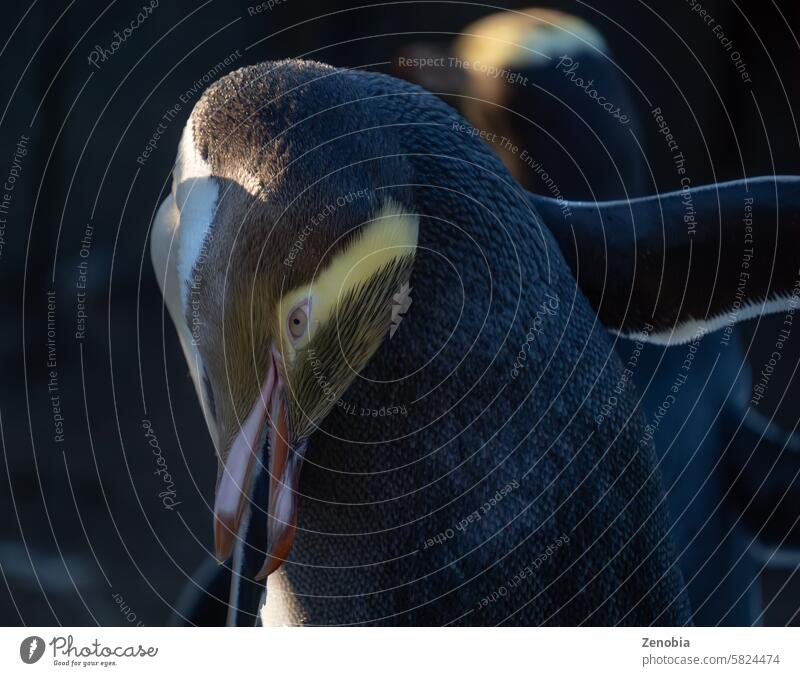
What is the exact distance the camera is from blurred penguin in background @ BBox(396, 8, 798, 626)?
25.5 inches

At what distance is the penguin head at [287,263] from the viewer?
1.53 feet

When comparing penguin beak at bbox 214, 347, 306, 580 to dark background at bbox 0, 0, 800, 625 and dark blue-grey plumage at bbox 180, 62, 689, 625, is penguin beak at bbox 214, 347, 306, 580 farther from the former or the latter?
dark background at bbox 0, 0, 800, 625

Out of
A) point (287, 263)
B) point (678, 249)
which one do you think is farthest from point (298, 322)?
point (678, 249)

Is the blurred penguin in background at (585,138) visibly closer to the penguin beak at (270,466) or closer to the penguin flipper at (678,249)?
the penguin flipper at (678,249)

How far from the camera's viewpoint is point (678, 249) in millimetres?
593

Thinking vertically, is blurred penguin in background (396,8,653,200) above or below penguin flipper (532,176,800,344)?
above

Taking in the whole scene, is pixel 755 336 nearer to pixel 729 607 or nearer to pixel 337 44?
pixel 729 607

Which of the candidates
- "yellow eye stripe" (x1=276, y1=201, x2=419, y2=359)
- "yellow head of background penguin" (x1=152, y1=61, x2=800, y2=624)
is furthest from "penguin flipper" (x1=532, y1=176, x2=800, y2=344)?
"yellow eye stripe" (x1=276, y1=201, x2=419, y2=359)

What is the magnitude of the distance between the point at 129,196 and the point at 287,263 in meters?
0.25

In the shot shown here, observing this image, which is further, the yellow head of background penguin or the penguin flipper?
the penguin flipper

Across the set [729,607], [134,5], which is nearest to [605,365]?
[729,607]

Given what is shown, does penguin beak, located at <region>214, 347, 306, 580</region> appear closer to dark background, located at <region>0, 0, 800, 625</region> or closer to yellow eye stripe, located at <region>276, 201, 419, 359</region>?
yellow eye stripe, located at <region>276, 201, 419, 359</region>

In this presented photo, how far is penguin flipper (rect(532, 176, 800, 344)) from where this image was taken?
23.2 inches

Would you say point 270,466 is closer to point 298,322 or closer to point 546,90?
point 298,322
